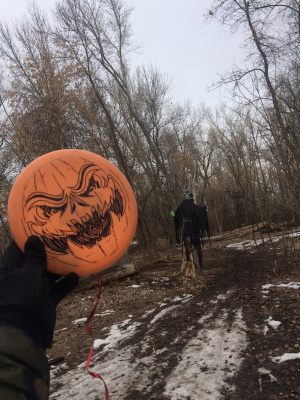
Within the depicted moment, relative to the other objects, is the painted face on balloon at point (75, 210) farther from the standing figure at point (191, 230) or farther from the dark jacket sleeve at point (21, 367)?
the standing figure at point (191, 230)

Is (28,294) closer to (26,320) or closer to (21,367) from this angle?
(26,320)

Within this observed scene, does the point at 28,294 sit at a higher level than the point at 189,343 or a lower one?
higher

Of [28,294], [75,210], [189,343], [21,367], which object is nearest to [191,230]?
[189,343]

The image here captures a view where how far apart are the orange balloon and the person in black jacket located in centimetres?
11

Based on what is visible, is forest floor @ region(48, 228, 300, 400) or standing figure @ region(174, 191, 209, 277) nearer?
forest floor @ region(48, 228, 300, 400)

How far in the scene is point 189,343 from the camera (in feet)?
12.0

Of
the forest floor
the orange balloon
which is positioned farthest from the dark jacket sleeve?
the forest floor

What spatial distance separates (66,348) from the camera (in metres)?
4.27

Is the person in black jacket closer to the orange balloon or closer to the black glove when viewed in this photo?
the black glove

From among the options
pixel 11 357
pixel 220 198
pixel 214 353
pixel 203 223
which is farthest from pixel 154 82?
pixel 11 357

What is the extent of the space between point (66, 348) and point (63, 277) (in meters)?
3.34

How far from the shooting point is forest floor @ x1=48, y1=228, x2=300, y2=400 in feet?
8.78

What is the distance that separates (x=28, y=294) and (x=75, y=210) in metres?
0.55

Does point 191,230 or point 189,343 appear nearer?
point 189,343
